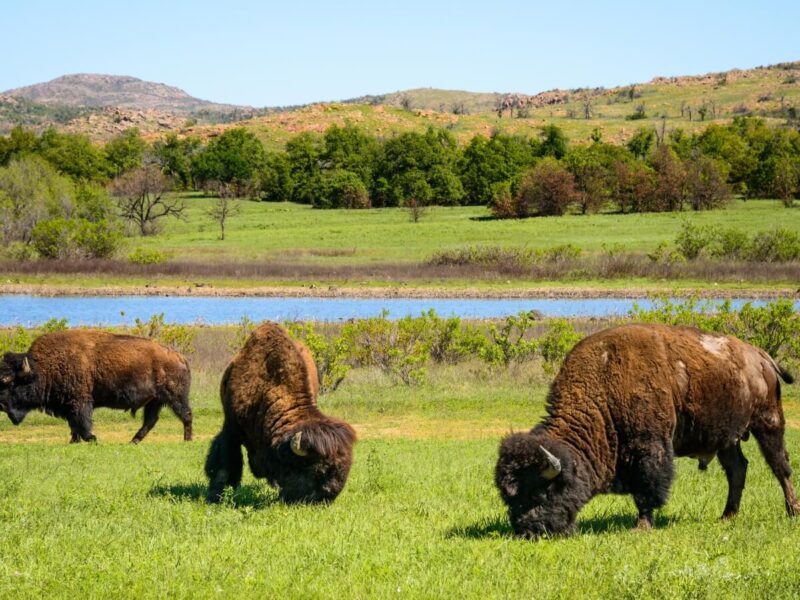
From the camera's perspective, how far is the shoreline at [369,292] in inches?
1989

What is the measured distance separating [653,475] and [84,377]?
37.0ft

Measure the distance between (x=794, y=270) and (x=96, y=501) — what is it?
52825mm

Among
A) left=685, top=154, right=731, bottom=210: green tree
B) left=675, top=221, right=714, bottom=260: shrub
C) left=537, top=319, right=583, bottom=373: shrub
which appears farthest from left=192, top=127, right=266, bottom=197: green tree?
left=537, top=319, right=583, bottom=373: shrub

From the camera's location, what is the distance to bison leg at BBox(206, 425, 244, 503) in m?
11.5

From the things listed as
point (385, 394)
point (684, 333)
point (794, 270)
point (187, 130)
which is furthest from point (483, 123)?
point (684, 333)

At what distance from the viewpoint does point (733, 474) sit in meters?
10.5

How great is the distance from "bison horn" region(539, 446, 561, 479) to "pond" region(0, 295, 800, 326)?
30.4 meters

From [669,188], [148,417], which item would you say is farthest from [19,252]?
[669,188]

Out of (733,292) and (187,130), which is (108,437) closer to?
(733,292)

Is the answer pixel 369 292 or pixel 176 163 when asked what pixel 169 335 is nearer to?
pixel 369 292

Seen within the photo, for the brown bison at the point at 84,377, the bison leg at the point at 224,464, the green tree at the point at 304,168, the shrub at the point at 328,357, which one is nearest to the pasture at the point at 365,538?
the bison leg at the point at 224,464

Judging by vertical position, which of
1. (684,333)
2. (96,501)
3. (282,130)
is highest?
(282,130)

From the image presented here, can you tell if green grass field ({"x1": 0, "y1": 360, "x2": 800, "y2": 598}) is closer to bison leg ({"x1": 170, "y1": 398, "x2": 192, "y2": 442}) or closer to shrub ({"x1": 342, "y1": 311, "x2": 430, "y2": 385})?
bison leg ({"x1": 170, "y1": 398, "x2": 192, "y2": 442})

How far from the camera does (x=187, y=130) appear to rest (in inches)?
6998
